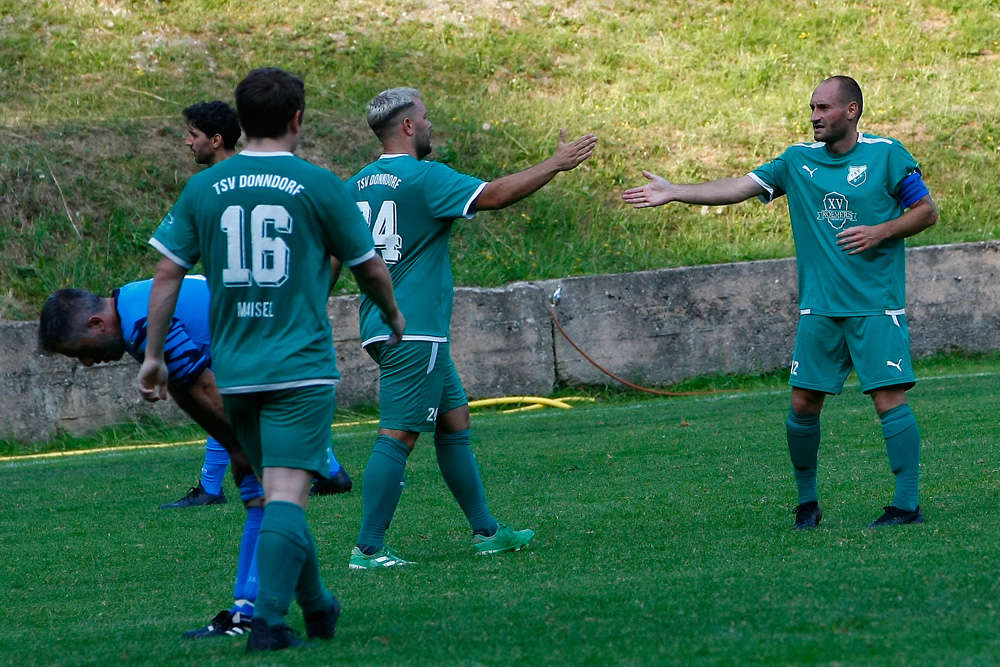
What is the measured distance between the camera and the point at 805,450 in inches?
235

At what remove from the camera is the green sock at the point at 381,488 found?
5.63 meters

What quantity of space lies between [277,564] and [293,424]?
41 centimetres

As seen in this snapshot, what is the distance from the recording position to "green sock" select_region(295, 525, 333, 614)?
4008mm

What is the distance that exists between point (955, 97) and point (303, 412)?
55.5 ft

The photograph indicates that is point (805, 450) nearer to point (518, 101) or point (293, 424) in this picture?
point (293, 424)

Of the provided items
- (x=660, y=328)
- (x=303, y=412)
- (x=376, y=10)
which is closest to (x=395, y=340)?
(x=303, y=412)

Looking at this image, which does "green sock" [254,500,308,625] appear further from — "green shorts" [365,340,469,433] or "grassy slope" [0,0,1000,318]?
"grassy slope" [0,0,1000,318]

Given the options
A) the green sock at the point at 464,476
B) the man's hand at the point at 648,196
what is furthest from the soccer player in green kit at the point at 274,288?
the man's hand at the point at 648,196

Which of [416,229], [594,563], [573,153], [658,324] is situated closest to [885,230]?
[573,153]

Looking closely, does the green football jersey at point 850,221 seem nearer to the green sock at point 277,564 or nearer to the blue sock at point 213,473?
the green sock at point 277,564

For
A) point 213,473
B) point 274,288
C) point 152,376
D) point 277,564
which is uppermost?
point 274,288

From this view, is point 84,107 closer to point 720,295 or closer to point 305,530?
point 720,295

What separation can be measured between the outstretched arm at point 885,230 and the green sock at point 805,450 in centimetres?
80

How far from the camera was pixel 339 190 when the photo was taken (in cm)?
394
